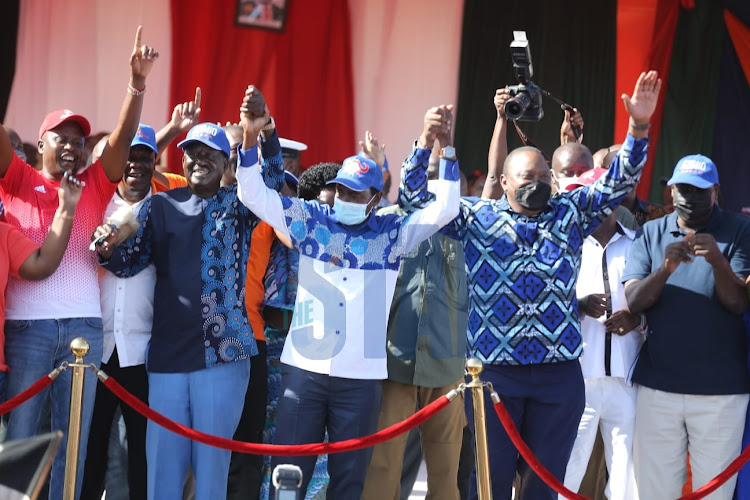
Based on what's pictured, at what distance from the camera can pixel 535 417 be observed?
4512 mm

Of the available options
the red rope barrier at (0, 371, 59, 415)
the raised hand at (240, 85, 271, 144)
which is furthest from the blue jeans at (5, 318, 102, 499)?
the raised hand at (240, 85, 271, 144)

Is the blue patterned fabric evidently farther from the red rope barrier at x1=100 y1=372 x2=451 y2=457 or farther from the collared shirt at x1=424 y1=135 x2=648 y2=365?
the red rope barrier at x1=100 y1=372 x2=451 y2=457

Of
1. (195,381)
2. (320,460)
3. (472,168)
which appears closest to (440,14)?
(472,168)

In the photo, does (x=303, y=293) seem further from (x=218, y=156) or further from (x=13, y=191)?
(x=13, y=191)

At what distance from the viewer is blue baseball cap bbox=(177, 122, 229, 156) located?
4645 mm

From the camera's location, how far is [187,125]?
529cm

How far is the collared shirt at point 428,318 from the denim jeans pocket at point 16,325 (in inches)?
67.6

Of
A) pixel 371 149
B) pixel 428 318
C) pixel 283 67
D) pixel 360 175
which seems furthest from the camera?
pixel 283 67

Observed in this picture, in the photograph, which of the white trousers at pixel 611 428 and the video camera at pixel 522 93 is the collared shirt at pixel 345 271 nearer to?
the video camera at pixel 522 93

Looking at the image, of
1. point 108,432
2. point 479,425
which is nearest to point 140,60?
point 108,432

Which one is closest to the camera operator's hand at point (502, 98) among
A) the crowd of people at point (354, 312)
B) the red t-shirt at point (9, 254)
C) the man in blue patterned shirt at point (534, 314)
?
the crowd of people at point (354, 312)

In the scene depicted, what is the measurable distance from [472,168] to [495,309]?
3.95 m

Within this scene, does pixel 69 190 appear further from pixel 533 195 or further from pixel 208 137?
pixel 533 195

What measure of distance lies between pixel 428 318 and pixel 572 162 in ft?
4.50
